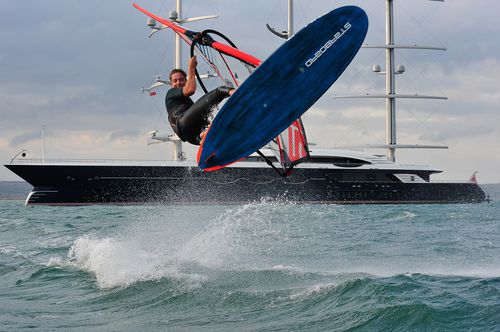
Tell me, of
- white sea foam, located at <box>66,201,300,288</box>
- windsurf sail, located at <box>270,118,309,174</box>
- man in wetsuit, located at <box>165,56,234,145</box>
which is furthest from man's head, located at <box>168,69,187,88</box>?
white sea foam, located at <box>66,201,300,288</box>

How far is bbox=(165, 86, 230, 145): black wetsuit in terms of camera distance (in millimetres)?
7587

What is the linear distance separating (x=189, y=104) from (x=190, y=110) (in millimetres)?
313

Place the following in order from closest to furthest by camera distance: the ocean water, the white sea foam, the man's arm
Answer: the ocean water
the man's arm
the white sea foam

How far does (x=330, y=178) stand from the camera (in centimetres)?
4156

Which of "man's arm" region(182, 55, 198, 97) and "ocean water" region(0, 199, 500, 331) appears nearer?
"ocean water" region(0, 199, 500, 331)

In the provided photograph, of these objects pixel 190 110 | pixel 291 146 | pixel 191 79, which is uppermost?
pixel 191 79

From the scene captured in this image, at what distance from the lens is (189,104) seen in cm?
Answer: 806

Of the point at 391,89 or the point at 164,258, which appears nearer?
the point at 164,258

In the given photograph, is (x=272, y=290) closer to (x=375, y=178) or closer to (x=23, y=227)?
(x=23, y=227)

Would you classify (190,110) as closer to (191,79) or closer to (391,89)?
(191,79)

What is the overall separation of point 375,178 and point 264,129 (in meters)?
37.2

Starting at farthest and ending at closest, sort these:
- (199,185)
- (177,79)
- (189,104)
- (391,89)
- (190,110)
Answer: (391,89)
(199,185)
(177,79)
(189,104)
(190,110)

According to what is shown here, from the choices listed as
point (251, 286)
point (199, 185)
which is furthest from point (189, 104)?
point (199, 185)

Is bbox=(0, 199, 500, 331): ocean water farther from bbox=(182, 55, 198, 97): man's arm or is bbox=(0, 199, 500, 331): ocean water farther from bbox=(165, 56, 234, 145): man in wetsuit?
bbox=(182, 55, 198, 97): man's arm
